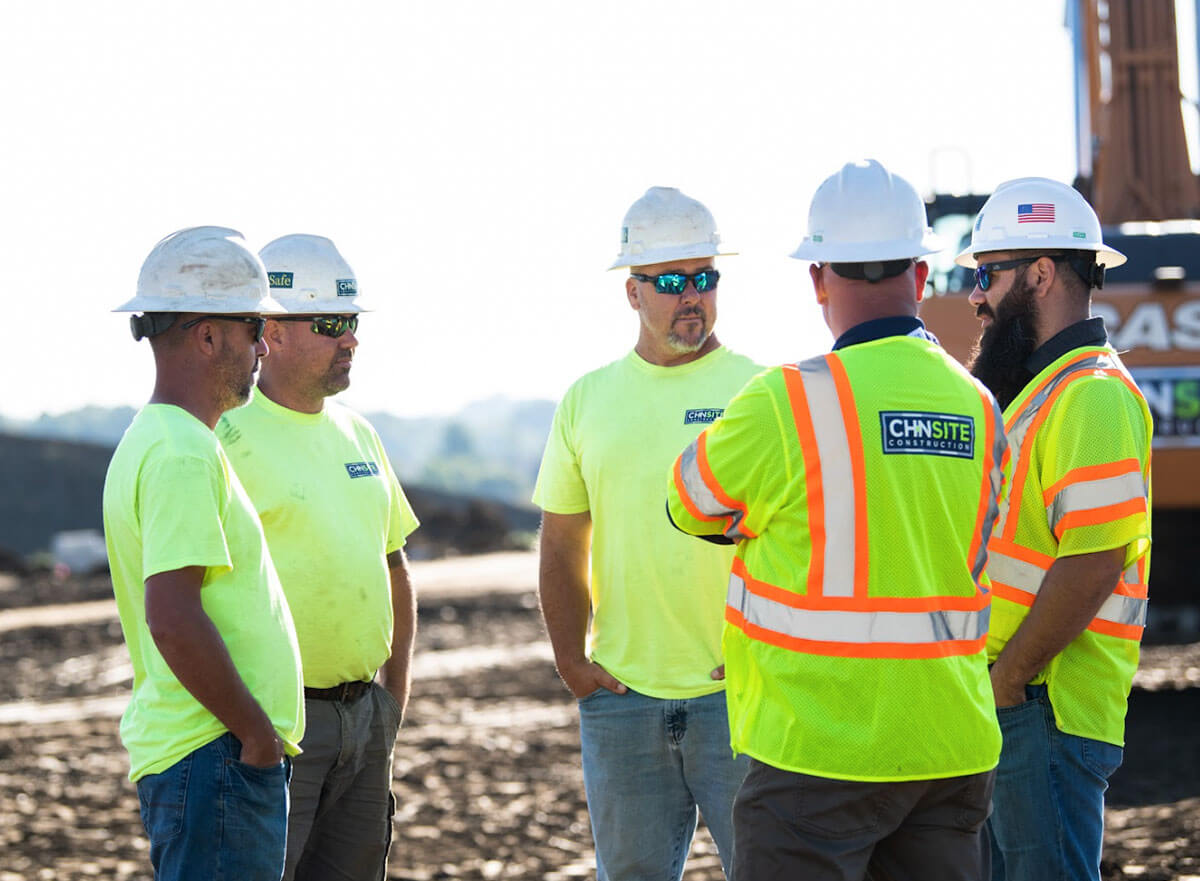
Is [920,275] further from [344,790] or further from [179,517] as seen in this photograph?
[344,790]

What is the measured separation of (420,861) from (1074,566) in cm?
477

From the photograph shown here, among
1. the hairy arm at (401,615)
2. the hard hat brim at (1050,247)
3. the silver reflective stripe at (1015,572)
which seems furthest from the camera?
the hairy arm at (401,615)

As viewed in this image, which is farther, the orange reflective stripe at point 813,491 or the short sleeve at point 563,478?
the short sleeve at point 563,478

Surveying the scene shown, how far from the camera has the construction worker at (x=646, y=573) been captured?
4.29m

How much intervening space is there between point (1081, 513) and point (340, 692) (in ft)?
7.36

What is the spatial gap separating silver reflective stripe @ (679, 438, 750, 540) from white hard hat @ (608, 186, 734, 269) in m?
1.43

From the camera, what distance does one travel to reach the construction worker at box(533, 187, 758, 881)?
4285 mm

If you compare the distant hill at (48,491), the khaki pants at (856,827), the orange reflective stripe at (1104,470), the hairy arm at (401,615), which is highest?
the orange reflective stripe at (1104,470)

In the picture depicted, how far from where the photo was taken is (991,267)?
412 centimetres

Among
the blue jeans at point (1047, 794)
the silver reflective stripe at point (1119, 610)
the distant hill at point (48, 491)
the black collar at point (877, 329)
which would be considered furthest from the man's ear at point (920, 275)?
the distant hill at point (48, 491)

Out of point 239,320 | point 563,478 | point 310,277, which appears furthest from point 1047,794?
point 310,277

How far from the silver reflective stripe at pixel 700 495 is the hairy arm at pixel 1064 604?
36.6 inches

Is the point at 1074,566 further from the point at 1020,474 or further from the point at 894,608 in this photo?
the point at 894,608

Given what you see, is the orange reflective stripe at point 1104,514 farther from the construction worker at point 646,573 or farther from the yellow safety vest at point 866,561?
the construction worker at point 646,573
